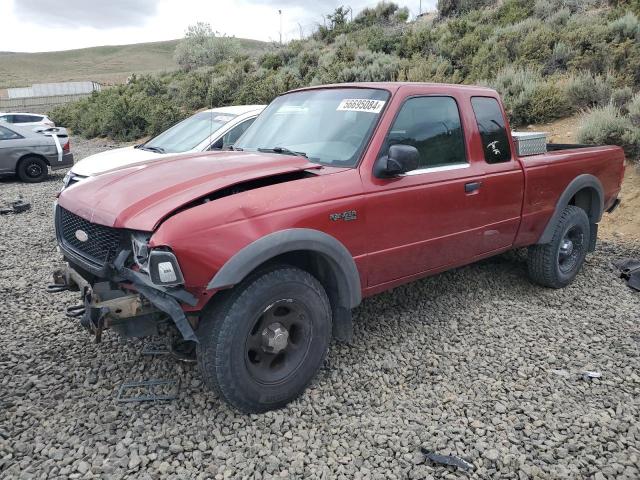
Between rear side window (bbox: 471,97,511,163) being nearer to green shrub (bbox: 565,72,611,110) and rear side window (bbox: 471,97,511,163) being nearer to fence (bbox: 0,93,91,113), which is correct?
green shrub (bbox: 565,72,611,110)

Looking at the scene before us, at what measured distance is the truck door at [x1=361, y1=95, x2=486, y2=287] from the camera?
3.38 meters

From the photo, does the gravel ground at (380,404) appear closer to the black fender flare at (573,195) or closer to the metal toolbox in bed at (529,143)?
the black fender flare at (573,195)

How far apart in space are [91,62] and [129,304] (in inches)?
4599

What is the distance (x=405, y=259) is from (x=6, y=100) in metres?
38.8

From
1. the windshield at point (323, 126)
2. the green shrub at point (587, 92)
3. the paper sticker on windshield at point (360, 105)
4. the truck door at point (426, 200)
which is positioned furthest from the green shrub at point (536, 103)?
the paper sticker on windshield at point (360, 105)

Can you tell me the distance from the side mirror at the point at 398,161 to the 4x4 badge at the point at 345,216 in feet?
1.07

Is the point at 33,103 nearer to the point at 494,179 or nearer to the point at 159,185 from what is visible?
the point at 159,185

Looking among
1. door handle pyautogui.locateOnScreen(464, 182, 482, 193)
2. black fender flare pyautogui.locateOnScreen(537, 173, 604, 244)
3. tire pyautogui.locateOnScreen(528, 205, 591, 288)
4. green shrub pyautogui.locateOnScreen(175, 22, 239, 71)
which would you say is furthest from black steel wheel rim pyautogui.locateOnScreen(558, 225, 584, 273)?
green shrub pyautogui.locateOnScreen(175, 22, 239, 71)

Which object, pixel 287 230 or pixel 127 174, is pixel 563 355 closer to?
pixel 287 230

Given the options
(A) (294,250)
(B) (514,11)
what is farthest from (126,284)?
(B) (514,11)

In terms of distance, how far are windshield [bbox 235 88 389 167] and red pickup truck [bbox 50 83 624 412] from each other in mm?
12

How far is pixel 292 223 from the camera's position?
291 cm

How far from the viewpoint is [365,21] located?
80.2 ft

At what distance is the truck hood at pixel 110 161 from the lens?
6414 mm
